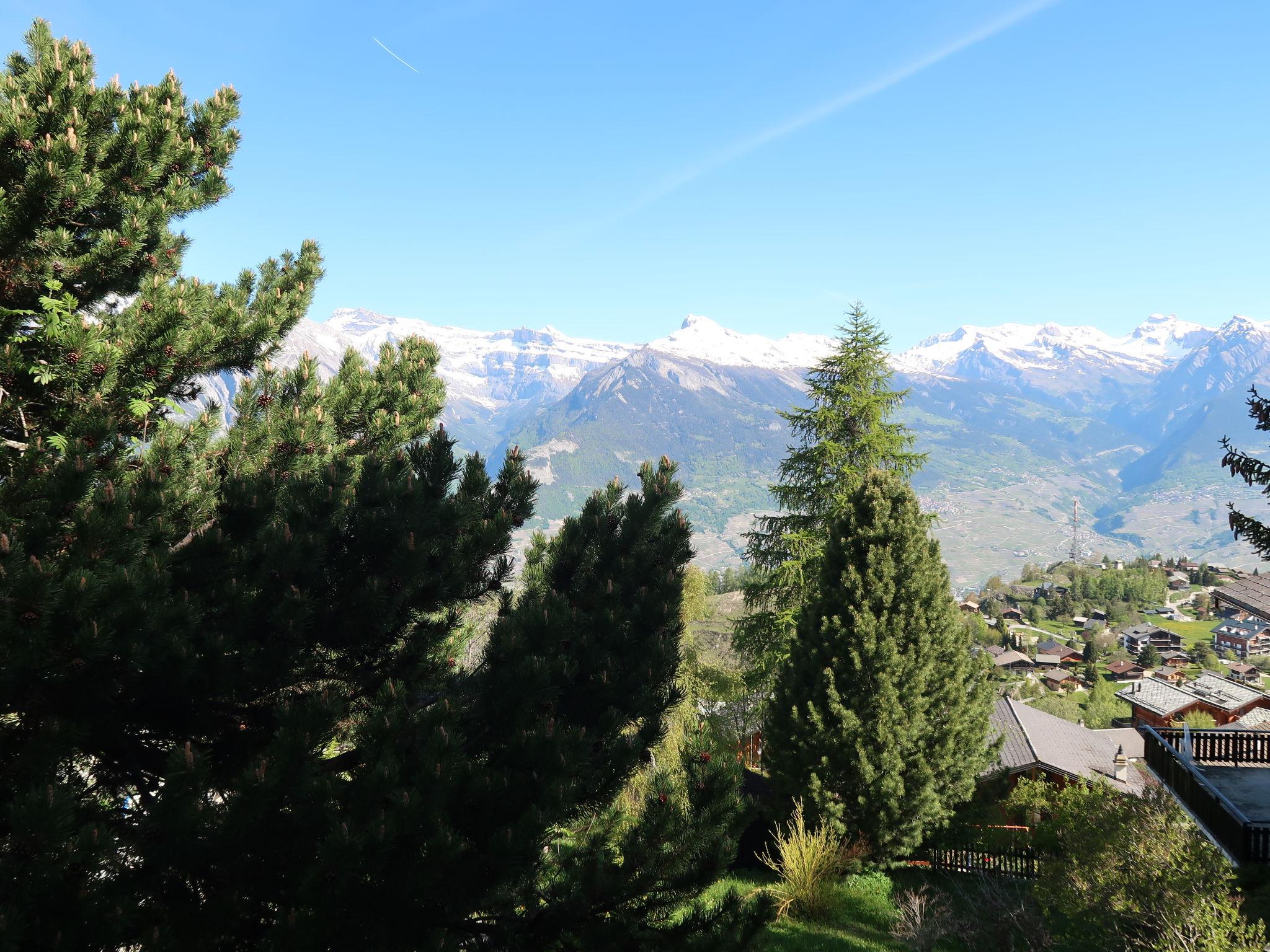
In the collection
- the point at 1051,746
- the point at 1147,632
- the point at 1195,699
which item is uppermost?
the point at 1147,632

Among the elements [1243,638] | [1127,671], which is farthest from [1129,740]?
[1243,638]

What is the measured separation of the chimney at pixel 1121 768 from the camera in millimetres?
26391

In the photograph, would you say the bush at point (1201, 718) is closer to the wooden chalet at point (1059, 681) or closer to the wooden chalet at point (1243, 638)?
the wooden chalet at point (1059, 681)

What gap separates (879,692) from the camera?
14367mm

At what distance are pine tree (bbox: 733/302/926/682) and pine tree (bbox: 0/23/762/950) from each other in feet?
36.6

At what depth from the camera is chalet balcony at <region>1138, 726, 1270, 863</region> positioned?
879cm

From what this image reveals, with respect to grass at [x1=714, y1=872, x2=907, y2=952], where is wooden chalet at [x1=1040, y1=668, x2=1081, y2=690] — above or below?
below

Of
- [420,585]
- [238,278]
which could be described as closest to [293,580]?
[420,585]

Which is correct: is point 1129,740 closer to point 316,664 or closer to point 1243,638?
point 316,664

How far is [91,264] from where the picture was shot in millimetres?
6617

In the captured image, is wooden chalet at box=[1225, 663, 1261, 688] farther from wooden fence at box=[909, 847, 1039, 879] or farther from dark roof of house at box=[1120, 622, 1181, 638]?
wooden fence at box=[909, 847, 1039, 879]

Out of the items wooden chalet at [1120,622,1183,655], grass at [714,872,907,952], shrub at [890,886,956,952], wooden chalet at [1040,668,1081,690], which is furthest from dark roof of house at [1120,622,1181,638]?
shrub at [890,886,956,952]

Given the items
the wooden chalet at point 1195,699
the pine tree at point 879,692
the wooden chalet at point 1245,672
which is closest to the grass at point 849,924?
the pine tree at point 879,692

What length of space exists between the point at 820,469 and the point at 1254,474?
10890 mm
